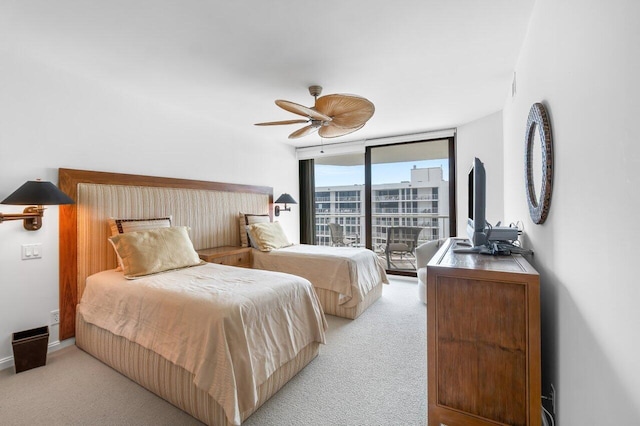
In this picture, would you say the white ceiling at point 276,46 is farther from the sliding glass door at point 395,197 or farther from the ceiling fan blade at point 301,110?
the sliding glass door at point 395,197

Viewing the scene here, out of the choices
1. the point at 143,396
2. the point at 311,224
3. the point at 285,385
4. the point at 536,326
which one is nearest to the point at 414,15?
the point at 536,326

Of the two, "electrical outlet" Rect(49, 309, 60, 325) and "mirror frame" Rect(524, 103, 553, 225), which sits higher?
"mirror frame" Rect(524, 103, 553, 225)

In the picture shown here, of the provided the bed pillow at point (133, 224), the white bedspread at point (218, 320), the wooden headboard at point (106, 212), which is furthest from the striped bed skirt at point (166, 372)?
the bed pillow at point (133, 224)

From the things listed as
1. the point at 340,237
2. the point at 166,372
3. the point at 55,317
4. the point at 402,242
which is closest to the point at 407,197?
the point at 402,242

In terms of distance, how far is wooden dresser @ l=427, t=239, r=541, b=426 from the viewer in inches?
49.1

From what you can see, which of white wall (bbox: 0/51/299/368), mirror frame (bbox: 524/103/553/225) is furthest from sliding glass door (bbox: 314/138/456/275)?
white wall (bbox: 0/51/299/368)

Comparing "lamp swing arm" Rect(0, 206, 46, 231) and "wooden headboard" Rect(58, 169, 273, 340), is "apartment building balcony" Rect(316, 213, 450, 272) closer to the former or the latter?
"wooden headboard" Rect(58, 169, 273, 340)

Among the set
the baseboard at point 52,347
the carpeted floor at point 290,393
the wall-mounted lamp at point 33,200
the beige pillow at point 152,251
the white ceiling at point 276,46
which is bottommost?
Answer: the carpeted floor at point 290,393

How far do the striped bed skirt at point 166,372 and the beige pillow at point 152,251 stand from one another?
0.53 meters

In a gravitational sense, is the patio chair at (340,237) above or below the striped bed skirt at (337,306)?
above

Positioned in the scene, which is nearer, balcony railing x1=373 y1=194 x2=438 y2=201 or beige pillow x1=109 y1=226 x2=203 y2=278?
beige pillow x1=109 y1=226 x2=203 y2=278

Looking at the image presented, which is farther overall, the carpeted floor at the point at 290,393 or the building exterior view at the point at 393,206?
the building exterior view at the point at 393,206

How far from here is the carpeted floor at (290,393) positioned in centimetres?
165

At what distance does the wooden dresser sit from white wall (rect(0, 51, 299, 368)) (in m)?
3.05
